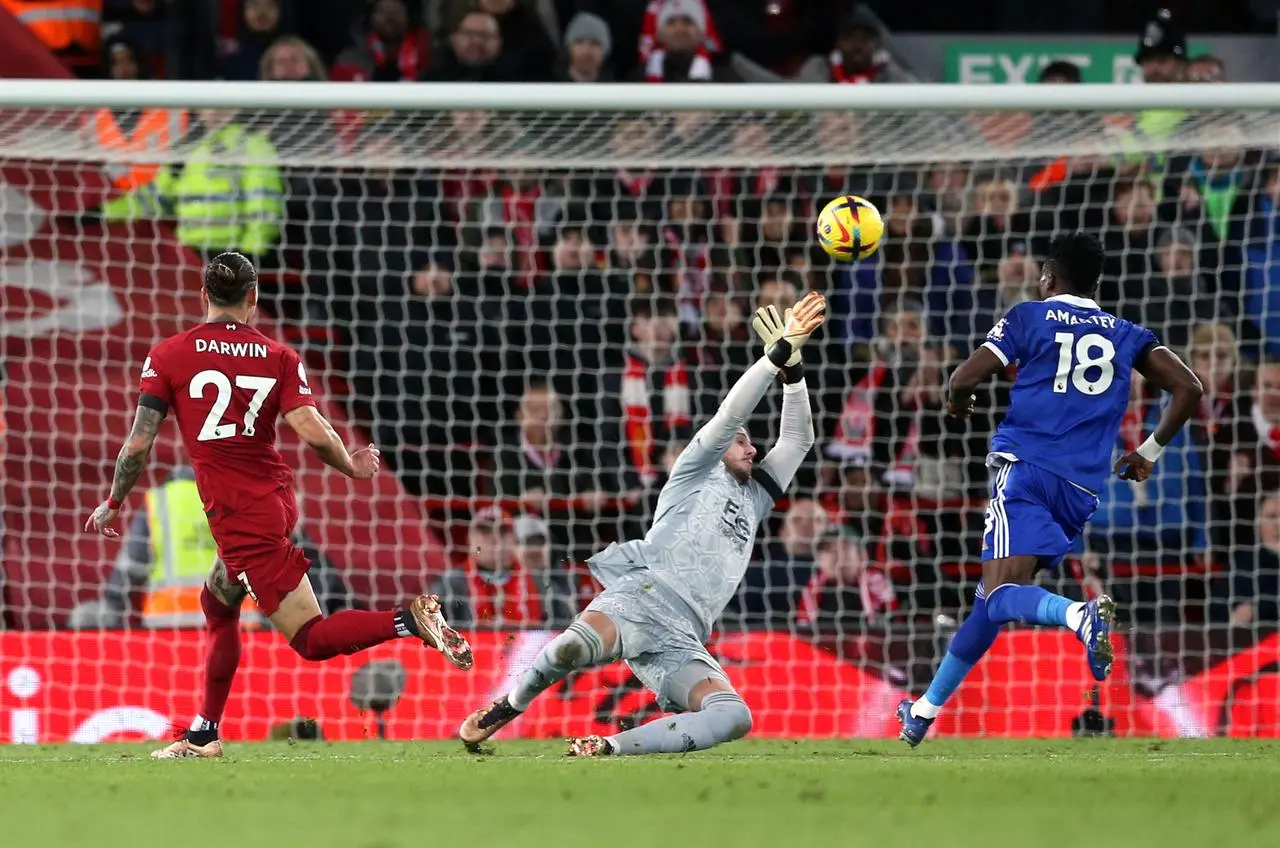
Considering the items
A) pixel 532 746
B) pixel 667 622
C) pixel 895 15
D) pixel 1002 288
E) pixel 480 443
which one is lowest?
pixel 532 746

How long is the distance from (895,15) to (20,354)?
662cm

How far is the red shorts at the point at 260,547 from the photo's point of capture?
6.80 meters

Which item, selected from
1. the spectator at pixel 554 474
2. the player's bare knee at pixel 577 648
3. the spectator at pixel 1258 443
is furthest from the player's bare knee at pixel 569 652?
A: the spectator at pixel 1258 443

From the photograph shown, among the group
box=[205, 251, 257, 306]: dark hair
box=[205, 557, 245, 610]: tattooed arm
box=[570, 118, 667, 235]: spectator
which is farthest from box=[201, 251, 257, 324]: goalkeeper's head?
box=[570, 118, 667, 235]: spectator

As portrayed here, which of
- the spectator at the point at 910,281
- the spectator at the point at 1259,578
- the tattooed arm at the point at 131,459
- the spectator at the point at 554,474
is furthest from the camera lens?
the spectator at the point at 910,281

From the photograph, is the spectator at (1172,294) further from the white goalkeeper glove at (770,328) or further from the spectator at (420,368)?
the spectator at (420,368)

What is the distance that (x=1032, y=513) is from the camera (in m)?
7.07

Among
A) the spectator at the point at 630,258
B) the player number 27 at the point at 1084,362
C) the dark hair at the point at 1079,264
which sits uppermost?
the spectator at the point at 630,258

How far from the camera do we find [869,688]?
9.07 m

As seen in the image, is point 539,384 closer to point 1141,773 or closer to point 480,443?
point 480,443

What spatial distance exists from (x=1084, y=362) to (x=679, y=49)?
521 centimetres

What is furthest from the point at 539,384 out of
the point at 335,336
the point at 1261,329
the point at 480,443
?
the point at 1261,329

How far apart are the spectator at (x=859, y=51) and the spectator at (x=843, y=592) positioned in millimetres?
3343

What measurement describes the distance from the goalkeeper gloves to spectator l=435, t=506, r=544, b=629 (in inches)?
108
